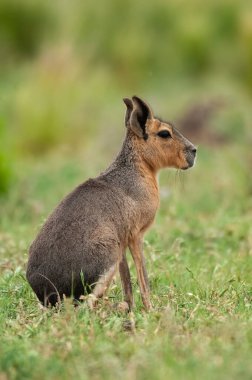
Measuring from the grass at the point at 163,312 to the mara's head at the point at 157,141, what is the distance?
0.88 m

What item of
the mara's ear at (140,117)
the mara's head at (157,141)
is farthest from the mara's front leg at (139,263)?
the mara's ear at (140,117)

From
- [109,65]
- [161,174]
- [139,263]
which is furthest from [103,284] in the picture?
[109,65]

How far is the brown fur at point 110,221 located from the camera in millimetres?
6227

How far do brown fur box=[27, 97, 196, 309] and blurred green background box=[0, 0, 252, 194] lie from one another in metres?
8.08

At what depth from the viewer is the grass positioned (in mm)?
4934

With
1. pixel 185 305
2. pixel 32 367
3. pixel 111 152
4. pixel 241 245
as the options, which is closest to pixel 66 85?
pixel 111 152

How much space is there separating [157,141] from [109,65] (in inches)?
625

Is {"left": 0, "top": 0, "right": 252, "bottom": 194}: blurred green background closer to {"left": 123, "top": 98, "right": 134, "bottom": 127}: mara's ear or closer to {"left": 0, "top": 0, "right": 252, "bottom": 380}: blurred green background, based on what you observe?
{"left": 0, "top": 0, "right": 252, "bottom": 380}: blurred green background

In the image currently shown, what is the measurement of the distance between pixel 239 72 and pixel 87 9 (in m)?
5.31

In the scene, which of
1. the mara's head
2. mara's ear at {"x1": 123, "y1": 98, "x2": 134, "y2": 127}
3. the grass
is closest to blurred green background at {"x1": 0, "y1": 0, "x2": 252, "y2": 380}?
the grass

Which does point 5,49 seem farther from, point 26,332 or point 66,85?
point 26,332

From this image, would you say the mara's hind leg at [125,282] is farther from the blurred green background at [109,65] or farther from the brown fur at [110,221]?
the blurred green background at [109,65]

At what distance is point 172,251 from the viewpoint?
8.46m

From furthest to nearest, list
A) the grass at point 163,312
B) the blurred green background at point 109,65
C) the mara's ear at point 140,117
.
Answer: the blurred green background at point 109,65 → the mara's ear at point 140,117 → the grass at point 163,312
